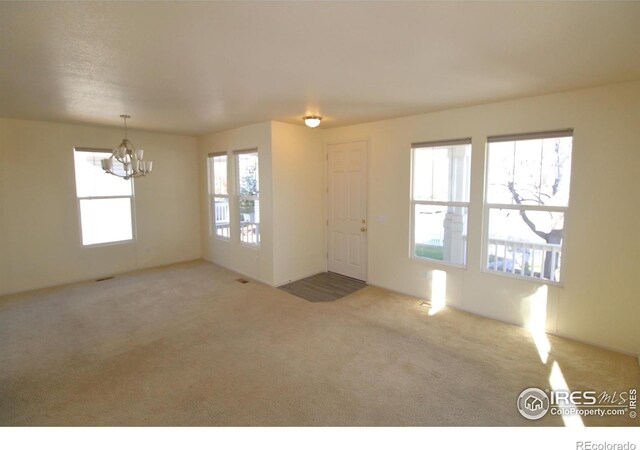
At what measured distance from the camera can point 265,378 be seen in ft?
9.02

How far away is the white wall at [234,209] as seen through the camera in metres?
5.04

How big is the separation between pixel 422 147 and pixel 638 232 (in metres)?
2.37

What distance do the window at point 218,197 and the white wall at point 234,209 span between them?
13 centimetres

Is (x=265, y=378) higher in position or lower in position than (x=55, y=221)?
lower

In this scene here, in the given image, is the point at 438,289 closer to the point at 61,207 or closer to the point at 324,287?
the point at 324,287

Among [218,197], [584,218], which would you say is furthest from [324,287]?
[584,218]

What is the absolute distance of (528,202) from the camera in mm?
3666

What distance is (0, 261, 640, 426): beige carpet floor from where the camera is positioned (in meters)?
2.34

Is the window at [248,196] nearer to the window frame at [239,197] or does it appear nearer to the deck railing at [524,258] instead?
the window frame at [239,197]

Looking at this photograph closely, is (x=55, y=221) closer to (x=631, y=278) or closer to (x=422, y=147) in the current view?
(x=422, y=147)

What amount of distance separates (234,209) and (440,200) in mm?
3452

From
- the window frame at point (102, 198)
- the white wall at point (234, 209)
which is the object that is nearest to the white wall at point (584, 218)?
the white wall at point (234, 209)

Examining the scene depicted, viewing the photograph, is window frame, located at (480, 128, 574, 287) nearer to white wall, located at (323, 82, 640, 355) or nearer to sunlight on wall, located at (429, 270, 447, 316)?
white wall, located at (323, 82, 640, 355)
